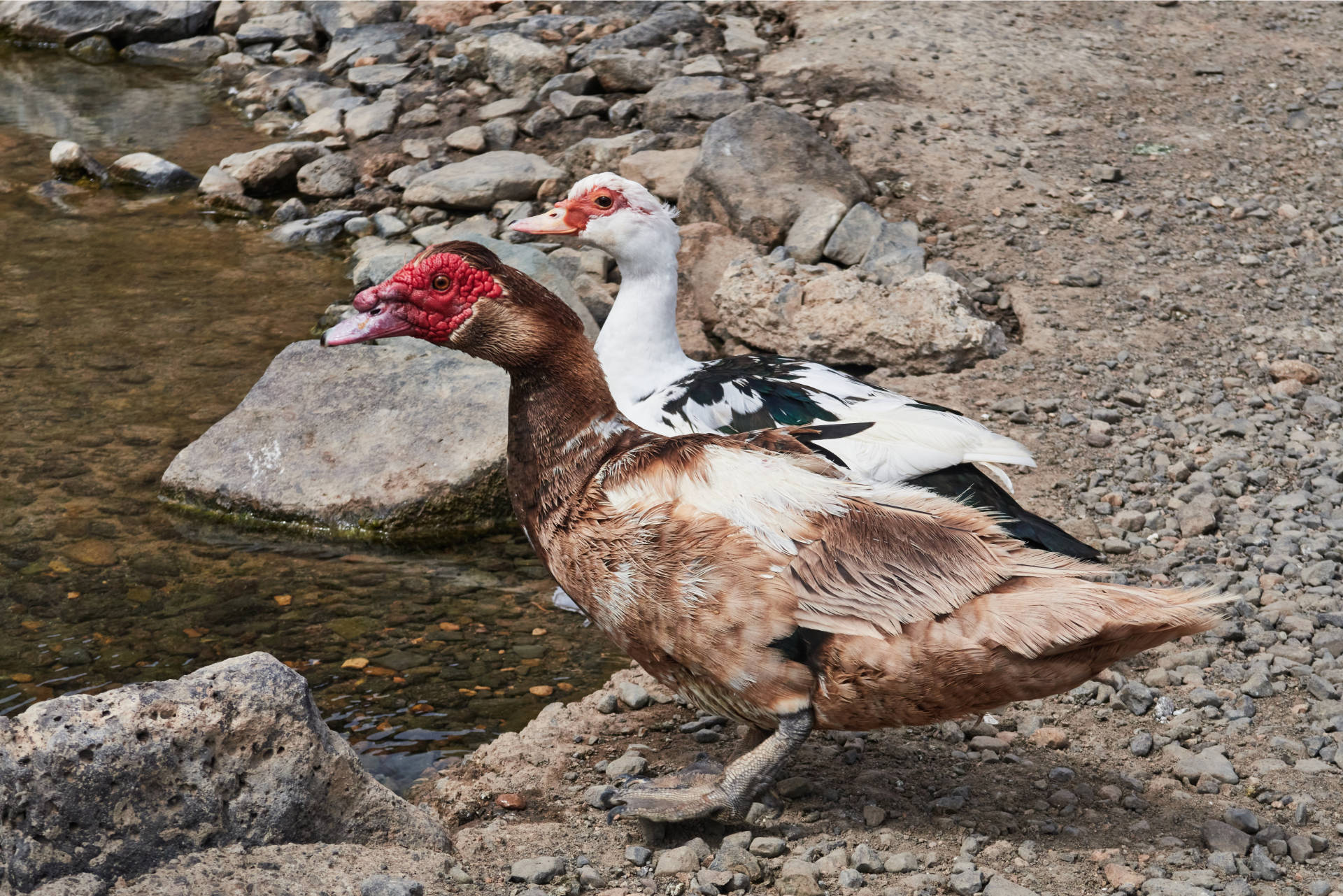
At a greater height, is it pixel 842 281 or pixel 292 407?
pixel 842 281

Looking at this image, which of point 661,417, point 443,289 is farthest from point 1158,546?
point 443,289

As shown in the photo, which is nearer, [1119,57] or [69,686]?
[69,686]

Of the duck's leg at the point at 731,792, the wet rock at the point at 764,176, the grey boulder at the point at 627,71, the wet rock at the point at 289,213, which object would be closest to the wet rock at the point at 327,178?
the wet rock at the point at 289,213

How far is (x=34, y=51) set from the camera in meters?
12.1

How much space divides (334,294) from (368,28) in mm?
4680

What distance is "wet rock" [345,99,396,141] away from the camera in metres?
9.51

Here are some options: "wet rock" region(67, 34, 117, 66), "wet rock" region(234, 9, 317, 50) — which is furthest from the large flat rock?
"wet rock" region(67, 34, 117, 66)

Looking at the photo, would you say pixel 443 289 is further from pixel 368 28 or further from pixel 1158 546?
pixel 368 28

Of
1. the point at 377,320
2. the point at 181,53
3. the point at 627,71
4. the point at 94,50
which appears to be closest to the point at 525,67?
the point at 627,71

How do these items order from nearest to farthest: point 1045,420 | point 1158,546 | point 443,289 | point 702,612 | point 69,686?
point 702,612, point 443,289, point 69,686, point 1158,546, point 1045,420

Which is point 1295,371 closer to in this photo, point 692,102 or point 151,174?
point 692,102

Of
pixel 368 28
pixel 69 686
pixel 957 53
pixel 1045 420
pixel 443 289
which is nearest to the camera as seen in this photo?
pixel 443 289

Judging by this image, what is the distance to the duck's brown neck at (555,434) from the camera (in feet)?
10.3

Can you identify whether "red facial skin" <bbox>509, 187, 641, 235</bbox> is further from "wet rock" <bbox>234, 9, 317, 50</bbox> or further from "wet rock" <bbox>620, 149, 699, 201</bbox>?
"wet rock" <bbox>234, 9, 317, 50</bbox>
